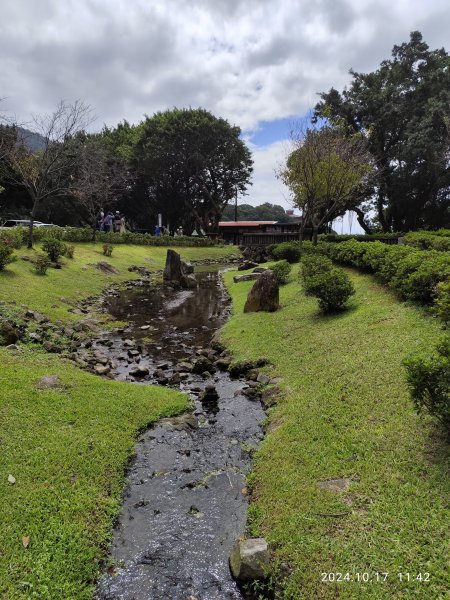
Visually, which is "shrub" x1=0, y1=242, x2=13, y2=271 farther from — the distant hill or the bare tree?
the distant hill

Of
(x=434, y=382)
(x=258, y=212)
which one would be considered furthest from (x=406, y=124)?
(x=258, y=212)

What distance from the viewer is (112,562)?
4633 mm

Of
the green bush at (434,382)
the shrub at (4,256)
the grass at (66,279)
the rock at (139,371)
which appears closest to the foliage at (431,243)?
the rock at (139,371)

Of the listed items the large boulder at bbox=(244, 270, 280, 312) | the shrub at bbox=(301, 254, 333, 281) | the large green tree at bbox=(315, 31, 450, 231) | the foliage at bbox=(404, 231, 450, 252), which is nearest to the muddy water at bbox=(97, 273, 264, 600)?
the large boulder at bbox=(244, 270, 280, 312)

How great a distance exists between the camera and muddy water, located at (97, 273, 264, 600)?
4.44 metres

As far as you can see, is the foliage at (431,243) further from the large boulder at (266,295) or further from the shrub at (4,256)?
the shrub at (4,256)

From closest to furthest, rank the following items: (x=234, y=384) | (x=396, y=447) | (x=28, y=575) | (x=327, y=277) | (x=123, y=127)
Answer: (x=28, y=575) < (x=396, y=447) < (x=234, y=384) < (x=327, y=277) < (x=123, y=127)

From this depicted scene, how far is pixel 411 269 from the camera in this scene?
11750 millimetres

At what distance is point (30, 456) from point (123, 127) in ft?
227

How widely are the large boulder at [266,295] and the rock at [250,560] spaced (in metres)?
11.1

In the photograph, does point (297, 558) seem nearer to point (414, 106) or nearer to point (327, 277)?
point (327, 277)

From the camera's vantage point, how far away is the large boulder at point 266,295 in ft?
50.3

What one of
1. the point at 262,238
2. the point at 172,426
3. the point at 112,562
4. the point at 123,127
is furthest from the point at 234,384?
the point at 123,127

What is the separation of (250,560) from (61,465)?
10.2 feet
